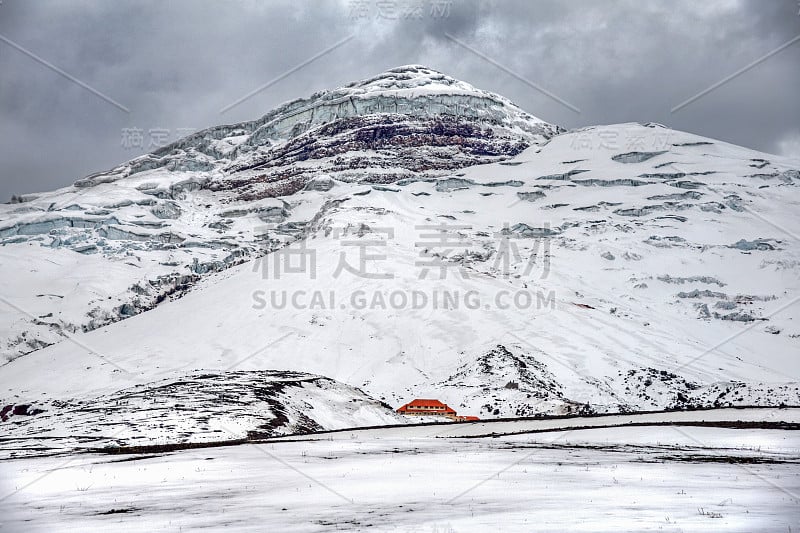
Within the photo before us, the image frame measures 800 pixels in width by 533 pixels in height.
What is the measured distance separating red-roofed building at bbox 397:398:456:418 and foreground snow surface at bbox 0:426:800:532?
32.1 m

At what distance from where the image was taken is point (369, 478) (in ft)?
59.4

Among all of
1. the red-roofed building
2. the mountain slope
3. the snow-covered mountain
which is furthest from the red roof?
the mountain slope

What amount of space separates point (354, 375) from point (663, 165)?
130480mm

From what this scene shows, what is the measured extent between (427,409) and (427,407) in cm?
26

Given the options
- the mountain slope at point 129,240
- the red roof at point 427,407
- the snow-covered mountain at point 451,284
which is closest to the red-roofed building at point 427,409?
the red roof at point 427,407

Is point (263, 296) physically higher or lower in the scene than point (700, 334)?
higher

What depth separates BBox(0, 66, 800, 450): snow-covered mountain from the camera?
2822 inches

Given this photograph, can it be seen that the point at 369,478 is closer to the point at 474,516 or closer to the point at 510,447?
the point at 474,516

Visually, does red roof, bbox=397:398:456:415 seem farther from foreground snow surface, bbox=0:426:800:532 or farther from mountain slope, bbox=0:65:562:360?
mountain slope, bbox=0:65:562:360

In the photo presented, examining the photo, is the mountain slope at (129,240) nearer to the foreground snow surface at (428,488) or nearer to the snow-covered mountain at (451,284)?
the snow-covered mountain at (451,284)

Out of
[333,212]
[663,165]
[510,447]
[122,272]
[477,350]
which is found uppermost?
[663,165]

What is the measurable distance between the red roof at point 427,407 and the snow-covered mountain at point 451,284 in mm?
4187

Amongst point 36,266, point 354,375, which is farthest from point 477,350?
point 36,266

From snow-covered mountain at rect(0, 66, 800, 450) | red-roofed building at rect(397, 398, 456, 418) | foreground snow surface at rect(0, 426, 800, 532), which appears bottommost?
red-roofed building at rect(397, 398, 456, 418)
